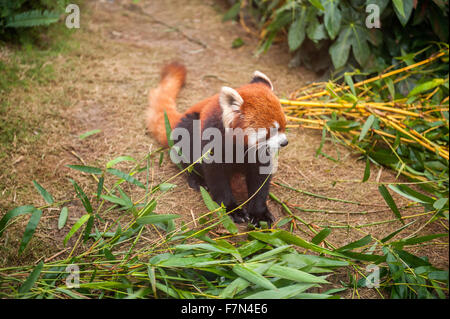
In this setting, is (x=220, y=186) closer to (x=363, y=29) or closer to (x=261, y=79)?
(x=261, y=79)

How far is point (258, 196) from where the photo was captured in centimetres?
232

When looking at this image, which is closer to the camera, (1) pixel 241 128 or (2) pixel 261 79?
(1) pixel 241 128

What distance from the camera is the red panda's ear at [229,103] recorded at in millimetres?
2031

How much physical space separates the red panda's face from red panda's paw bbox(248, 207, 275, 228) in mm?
491

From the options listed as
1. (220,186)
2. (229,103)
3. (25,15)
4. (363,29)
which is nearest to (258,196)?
(220,186)

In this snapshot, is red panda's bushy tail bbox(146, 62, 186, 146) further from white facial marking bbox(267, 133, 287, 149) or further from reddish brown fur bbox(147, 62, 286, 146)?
white facial marking bbox(267, 133, 287, 149)

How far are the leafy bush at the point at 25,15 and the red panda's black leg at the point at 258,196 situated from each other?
2.38 m

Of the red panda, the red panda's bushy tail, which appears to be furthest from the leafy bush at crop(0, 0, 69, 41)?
the red panda

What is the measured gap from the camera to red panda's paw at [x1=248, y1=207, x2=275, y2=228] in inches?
92.2

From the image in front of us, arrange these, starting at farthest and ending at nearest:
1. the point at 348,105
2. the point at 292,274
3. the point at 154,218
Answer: the point at 348,105
the point at 154,218
the point at 292,274

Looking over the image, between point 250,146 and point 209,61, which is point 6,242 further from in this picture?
point 209,61

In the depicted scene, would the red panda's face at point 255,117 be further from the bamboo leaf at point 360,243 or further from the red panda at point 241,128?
→ the bamboo leaf at point 360,243

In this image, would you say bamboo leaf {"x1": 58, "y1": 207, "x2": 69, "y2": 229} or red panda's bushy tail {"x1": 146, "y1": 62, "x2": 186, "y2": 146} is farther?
red panda's bushy tail {"x1": 146, "y1": 62, "x2": 186, "y2": 146}

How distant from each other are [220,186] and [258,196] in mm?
259
